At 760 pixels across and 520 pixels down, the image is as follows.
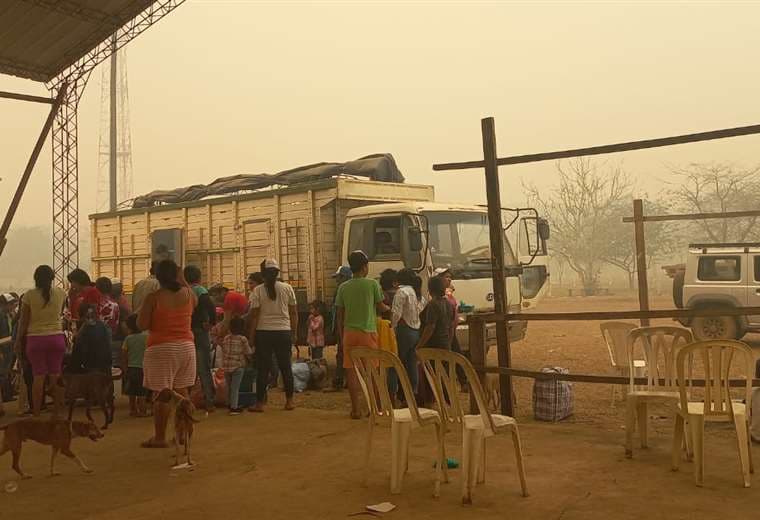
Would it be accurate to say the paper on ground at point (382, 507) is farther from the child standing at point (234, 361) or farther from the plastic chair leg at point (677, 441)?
the child standing at point (234, 361)

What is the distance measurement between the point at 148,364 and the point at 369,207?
470 cm

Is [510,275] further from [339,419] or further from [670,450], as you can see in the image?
[670,450]

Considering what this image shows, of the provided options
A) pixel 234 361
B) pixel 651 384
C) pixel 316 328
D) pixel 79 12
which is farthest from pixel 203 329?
pixel 79 12

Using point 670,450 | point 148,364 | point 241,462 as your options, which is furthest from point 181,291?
point 670,450

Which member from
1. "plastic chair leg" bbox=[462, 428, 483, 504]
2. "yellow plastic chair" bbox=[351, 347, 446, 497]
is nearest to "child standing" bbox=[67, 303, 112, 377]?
"yellow plastic chair" bbox=[351, 347, 446, 497]

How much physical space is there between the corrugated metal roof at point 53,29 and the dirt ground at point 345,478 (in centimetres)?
572

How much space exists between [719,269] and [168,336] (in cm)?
1110

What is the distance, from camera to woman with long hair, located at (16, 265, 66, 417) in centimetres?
712

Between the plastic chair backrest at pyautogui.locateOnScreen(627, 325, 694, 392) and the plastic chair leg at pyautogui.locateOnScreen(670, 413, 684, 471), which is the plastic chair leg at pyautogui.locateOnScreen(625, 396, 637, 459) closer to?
the plastic chair backrest at pyautogui.locateOnScreen(627, 325, 694, 392)

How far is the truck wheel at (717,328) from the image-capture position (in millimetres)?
12758

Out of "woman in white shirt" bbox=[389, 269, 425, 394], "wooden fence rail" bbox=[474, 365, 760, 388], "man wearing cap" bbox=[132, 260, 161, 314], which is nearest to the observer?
"wooden fence rail" bbox=[474, 365, 760, 388]

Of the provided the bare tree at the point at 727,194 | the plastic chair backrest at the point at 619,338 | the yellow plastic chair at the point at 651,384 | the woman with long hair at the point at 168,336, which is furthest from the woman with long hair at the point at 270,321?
the bare tree at the point at 727,194

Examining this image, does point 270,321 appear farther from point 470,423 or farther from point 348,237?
point 470,423

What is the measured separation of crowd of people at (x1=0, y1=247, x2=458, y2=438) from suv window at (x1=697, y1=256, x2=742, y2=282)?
7473 mm
